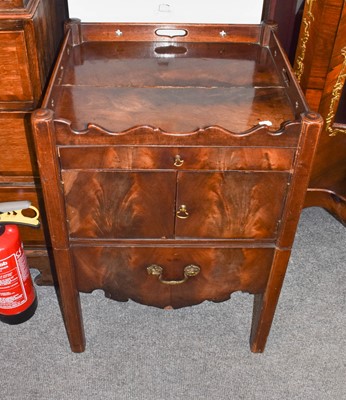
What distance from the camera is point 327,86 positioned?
1852mm

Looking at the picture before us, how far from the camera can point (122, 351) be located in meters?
1.85

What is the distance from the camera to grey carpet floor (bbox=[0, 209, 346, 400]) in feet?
5.73

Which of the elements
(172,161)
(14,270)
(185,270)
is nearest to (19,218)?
(14,270)

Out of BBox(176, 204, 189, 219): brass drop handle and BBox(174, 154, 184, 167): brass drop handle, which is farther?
BBox(176, 204, 189, 219): brass drop handle

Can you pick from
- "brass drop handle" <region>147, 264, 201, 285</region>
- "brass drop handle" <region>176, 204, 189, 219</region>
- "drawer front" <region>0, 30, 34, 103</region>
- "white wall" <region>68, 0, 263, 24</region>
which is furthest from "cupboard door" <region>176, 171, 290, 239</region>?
"white wall" <region>68, 0, 263, 24</region>

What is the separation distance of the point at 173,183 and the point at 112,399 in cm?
75

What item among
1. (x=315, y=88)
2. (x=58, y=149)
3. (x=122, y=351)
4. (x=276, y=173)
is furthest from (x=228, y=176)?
(x=122, y=351)

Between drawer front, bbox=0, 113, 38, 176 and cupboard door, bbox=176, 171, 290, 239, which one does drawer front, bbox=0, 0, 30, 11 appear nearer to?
drawer front, bbox=0, 113, 38, 176

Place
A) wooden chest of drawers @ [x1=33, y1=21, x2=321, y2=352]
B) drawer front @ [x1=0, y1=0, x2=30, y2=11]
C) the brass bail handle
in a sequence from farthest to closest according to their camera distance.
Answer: the brass bail handle, drawer front @ [x1=0, y1=0, x2=30, y2=11], wooden chest of drawers @ [x1=33, y1=21, x2=321, y2=352]

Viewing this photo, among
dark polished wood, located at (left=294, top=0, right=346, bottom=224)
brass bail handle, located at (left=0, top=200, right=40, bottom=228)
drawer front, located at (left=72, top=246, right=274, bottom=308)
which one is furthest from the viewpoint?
brass bail handle, located at (left=0, top=200, right=40, bottom=228)

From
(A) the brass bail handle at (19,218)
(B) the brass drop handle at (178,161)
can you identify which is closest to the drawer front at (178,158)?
(B) the brass drop handle at (178,161)

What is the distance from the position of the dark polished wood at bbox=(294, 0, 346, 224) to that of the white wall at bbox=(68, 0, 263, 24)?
0.60ft

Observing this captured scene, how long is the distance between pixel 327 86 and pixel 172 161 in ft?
2.55

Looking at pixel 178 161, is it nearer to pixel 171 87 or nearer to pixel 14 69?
pixel 171 87
